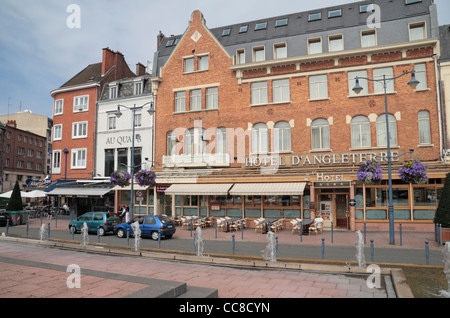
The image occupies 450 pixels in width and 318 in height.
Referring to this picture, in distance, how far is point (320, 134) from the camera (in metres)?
25.3

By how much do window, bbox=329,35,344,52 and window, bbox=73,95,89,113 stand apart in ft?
80.6

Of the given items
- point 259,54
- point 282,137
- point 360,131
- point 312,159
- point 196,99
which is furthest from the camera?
point 196,99

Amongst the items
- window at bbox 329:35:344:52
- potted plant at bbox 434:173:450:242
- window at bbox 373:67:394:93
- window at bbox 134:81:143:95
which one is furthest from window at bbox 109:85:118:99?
potted plant at bbox 434:173:450:242

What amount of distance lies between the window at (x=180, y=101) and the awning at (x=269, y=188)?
9.87m

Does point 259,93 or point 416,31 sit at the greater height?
point 416,31

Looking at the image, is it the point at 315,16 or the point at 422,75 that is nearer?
the point at 422,75

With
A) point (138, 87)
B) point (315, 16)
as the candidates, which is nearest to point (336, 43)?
point (315, 16)

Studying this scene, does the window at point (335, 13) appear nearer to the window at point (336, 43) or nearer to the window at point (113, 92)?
the window at point (336, 43)

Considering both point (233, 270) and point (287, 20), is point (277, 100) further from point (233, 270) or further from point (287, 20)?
point (233, 270)

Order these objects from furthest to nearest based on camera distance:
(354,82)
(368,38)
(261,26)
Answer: (261,26), (368,38), (354,82)

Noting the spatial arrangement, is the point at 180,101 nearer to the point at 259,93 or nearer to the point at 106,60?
the point at 259,93

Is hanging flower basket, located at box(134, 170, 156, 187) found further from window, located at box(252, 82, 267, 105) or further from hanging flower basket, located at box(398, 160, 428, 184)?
hanging flower basket, located at box(398, 160, 428, 184)

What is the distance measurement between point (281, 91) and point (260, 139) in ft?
13.7

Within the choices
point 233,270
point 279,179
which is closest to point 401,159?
point 279,179
